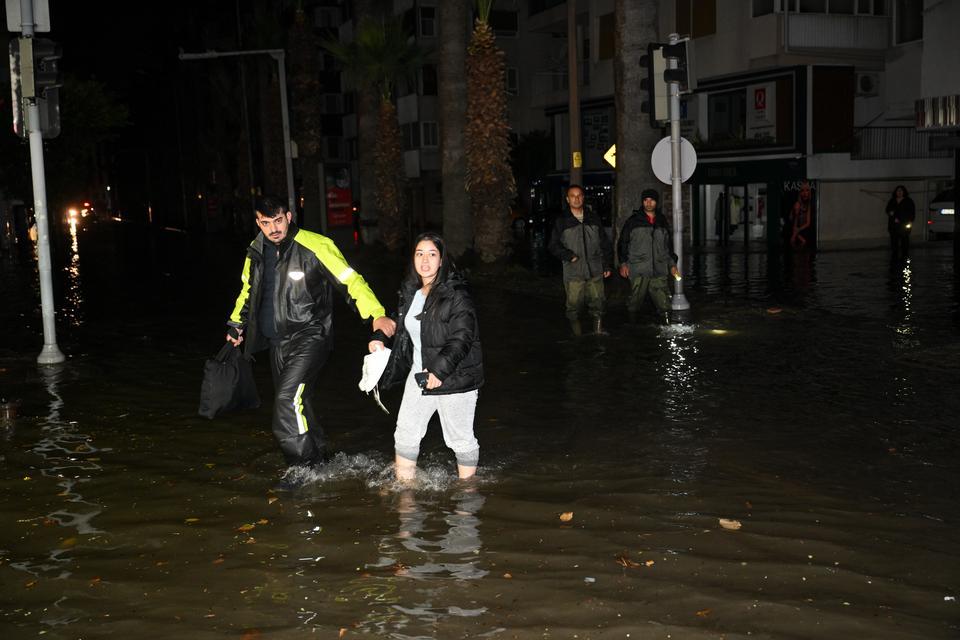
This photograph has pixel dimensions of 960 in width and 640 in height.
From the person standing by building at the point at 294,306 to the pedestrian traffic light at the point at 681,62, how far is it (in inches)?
383

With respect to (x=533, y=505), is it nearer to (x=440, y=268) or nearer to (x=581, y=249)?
(x=440, y=268)

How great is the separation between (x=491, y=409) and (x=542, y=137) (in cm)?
4251

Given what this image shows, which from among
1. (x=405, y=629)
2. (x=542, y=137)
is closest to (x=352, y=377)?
(x=405, y=629)

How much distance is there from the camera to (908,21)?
111ft

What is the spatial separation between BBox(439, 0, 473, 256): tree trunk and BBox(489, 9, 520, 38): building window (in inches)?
1159

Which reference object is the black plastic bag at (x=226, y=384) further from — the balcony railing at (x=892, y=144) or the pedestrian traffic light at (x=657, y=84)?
the balcony railing at (x=892, y=144)

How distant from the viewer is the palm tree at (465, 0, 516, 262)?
83.0ft

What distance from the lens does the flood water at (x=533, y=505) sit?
4.95 m

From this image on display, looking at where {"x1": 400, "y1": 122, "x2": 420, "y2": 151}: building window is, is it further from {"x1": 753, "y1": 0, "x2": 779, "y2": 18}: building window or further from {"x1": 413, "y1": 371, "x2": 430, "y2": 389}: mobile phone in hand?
{"x1": 413, "y1": 371, "x2": 430, "y2": 389}: mobile phone in hand

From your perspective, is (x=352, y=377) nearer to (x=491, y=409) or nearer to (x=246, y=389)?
(x=491, y=409)

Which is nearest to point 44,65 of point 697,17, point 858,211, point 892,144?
point 697,17

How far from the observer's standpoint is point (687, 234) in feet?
123

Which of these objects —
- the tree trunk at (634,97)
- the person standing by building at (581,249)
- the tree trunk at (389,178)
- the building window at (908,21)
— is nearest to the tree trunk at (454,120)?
the tree trunk at (389,178)

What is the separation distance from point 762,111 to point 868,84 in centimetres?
341
